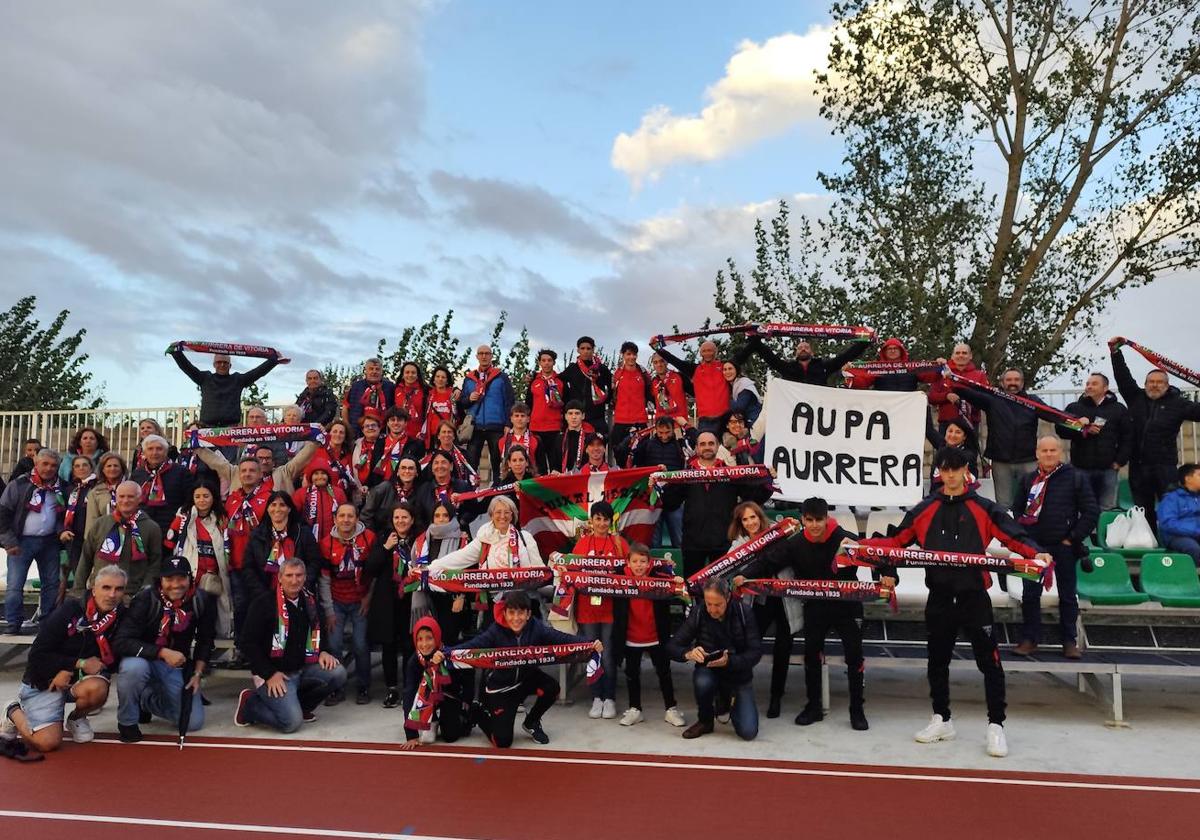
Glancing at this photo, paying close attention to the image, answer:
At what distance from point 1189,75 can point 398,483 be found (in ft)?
60.3

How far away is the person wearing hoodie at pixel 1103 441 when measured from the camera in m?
10.2

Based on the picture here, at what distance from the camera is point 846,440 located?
1061cm

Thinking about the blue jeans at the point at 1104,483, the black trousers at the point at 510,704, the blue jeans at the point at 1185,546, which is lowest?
the black trousers at the point at 510,704

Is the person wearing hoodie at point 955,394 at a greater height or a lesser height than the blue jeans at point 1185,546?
greater

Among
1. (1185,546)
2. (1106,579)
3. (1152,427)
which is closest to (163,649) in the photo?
(1106,579)

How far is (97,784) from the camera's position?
652 cm

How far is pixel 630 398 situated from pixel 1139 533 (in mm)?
5508

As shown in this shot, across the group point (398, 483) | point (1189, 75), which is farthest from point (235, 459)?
point (1189, 75)

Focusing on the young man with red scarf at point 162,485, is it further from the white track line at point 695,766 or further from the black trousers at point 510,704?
the black trousers at point 510,704

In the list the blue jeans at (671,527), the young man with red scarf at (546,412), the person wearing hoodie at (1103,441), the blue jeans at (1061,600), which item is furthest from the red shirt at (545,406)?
the person wearing hoodie at (1103,441)

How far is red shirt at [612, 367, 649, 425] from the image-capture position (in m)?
11.1

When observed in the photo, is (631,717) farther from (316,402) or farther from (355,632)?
(316,402)

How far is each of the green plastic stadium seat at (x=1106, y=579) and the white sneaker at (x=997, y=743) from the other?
2.33 metres

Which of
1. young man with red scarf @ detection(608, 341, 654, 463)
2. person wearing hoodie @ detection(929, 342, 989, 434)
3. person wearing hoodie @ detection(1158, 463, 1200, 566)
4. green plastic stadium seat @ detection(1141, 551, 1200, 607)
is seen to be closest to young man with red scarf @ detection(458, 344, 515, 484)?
young man with red scarf @ detection(608, 341, 654, 463)
